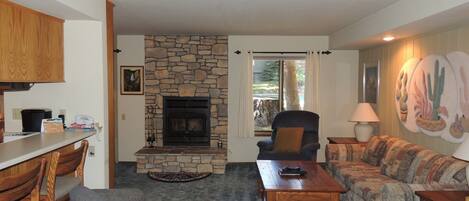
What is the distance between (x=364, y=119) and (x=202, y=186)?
249 centimetres

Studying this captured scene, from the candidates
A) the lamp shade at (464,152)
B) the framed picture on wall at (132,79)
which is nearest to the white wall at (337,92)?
the framed picture on wall at (132,79)

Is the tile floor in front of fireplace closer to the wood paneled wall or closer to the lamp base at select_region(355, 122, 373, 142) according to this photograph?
the lamp base at select_region(355, 122, 373, 142)

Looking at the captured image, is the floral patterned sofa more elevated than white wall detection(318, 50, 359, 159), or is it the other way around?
white wall detection(318, 50, 359, 159)

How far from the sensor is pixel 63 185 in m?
2.77

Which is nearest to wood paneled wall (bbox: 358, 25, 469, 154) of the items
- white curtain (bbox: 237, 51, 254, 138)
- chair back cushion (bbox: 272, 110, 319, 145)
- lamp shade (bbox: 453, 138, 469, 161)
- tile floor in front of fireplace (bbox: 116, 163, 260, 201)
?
chair back cushion (bbox: 272, 110, 319, 145)

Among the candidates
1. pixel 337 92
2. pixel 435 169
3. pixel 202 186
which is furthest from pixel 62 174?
pixel 337 92

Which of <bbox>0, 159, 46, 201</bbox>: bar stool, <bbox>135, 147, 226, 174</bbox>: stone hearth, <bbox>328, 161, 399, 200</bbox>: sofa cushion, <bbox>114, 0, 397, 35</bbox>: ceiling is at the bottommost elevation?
<bbox>135, 147, 226, 174</bbox>: stone hearth

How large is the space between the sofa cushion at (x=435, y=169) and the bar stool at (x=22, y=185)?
324 centimetres

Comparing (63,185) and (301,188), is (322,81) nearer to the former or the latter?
(301,188)

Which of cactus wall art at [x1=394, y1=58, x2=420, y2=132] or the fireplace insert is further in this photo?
the fireplace insert

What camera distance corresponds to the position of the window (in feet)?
23.0

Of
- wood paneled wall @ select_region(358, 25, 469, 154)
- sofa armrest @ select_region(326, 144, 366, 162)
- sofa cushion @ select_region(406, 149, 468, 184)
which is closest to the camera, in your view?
sofa cushion @ select_region(406, 149, 468, 184)

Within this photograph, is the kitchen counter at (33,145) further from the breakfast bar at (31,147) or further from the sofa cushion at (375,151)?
the sofa cushion at (375,151)

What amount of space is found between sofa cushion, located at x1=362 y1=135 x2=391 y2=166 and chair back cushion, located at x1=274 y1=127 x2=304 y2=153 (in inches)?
39.8
